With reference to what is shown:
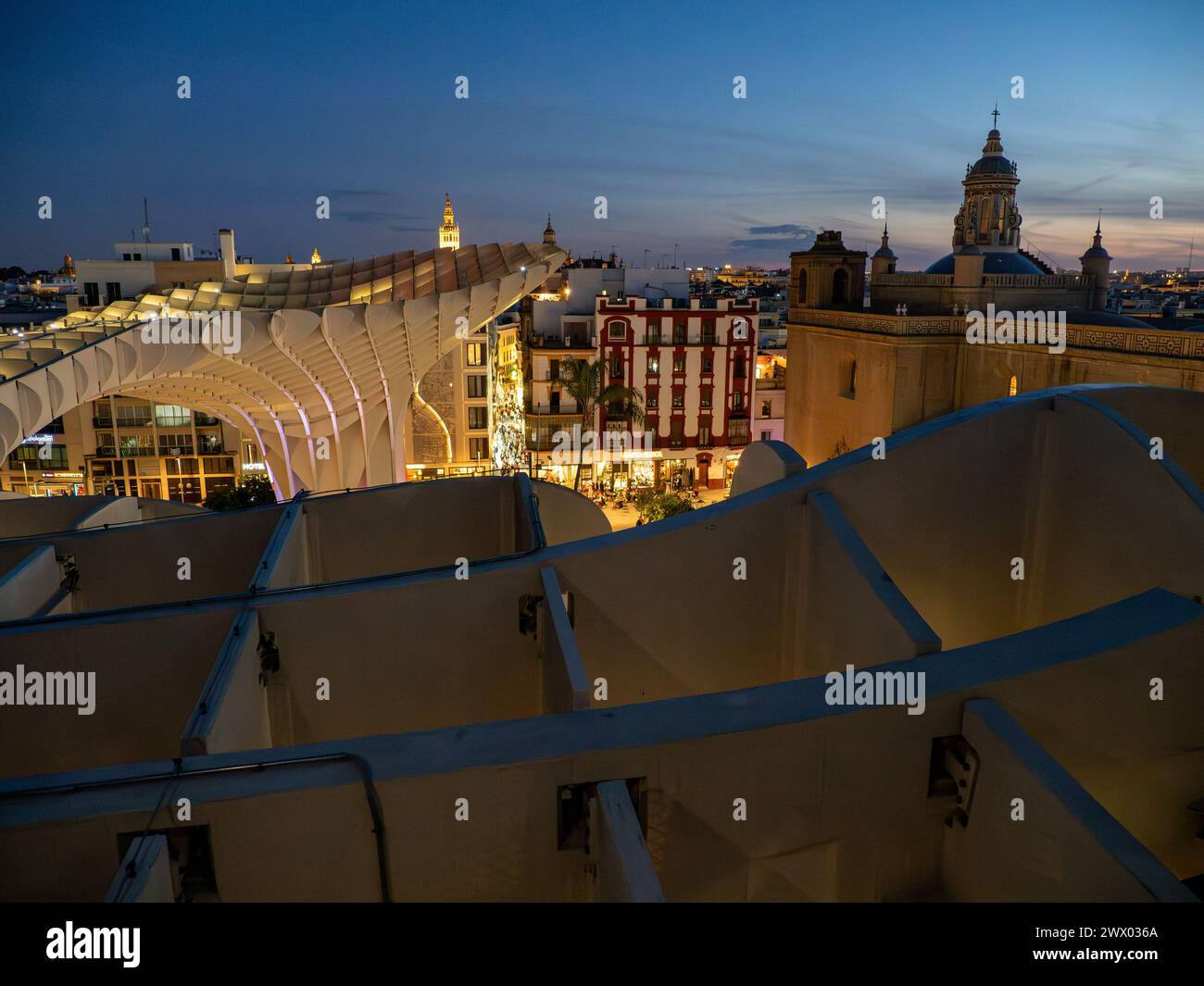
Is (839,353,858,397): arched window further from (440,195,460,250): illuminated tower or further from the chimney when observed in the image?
(440,195,460,250): illuminated tower

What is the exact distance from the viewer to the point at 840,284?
36312 millimetres

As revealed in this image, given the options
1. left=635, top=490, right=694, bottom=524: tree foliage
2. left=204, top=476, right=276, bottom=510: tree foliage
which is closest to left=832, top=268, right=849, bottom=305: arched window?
left=635, top=490, right=694, bottom=524: tree foliage

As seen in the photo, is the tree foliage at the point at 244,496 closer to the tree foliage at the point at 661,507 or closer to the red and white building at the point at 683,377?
the tree foliage at the point at 661,507

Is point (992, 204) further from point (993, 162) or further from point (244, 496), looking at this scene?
point (244, 496)

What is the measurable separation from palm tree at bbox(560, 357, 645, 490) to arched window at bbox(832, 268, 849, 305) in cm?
941

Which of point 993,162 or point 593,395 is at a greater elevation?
point 993,162

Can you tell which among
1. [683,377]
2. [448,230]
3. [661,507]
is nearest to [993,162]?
[683,377]

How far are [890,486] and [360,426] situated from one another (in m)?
25.2

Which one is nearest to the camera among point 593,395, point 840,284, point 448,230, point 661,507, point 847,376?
point 661,507

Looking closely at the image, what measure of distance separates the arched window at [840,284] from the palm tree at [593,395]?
371 inches

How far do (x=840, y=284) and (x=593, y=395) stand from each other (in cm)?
1152

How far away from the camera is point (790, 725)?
14.5ft

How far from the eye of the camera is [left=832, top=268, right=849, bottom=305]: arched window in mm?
36188
